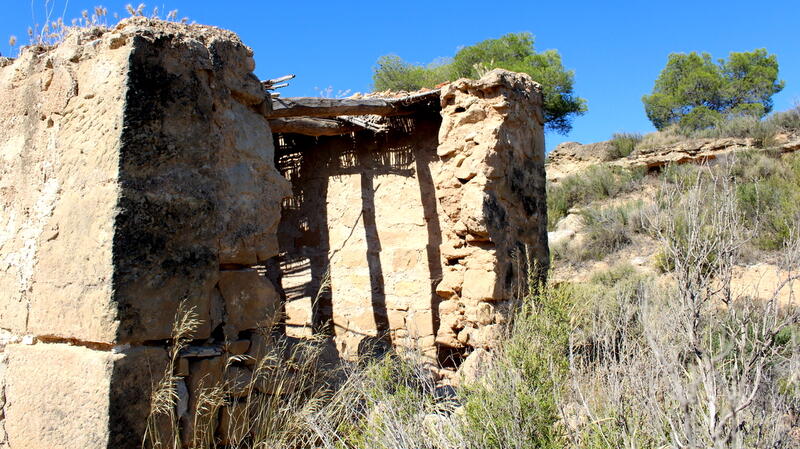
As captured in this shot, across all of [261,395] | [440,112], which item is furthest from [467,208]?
[261,395]

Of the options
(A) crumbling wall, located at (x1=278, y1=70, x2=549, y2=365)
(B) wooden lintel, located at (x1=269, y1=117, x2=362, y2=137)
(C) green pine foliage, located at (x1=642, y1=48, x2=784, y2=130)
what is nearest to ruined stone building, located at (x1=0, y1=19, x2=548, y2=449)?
(A) crumbling wall, located at (x1=278, y1=70, x2=549, y2=365)

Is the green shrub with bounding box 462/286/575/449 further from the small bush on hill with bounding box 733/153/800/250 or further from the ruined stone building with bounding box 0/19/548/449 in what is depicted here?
the small bush on hill with bounding box 733/153/800/250

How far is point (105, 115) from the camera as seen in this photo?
3.11 meters

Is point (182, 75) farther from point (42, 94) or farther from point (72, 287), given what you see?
point (72, 287)

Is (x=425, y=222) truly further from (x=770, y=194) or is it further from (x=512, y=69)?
(x=512, y=69)

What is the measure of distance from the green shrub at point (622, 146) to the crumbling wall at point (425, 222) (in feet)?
34.6

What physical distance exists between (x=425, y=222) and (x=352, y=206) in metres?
0.77

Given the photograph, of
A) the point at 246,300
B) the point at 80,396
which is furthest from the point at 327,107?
the point at 80,396

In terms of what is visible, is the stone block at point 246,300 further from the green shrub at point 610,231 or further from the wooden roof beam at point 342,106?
the green shrub at point 610,231

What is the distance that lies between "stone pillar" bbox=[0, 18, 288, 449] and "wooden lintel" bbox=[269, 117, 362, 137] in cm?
179

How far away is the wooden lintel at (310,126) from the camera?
556 centimetres

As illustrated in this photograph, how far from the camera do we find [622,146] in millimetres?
15828

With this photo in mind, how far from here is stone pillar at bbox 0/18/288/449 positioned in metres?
2.93

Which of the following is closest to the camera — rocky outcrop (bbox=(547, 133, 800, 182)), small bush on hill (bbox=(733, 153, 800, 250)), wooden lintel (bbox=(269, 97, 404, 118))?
wooden lintel (bbox=(269, 97, 404, 118))
